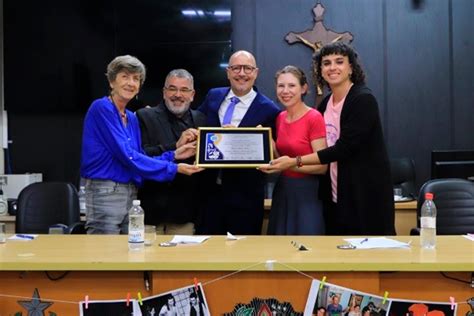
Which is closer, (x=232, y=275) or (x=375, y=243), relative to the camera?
(x=232, y=275)

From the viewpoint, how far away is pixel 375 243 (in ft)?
6.91

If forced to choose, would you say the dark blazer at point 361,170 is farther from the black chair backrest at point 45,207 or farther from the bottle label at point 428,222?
the black chair backrest at point 45,207

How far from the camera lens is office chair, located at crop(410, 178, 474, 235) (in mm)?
3227

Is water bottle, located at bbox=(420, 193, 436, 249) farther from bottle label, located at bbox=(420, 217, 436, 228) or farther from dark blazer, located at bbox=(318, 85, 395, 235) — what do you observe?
dark blazer, located at bbox=(318, 85, 395, 235)

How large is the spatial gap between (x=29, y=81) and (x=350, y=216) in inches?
184

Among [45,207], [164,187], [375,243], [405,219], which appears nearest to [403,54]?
[405,219]

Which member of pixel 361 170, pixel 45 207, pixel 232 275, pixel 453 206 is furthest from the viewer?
pixel 45 207

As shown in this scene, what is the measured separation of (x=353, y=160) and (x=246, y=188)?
0.68 metres

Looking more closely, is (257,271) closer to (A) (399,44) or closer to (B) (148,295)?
(B) (148,295)

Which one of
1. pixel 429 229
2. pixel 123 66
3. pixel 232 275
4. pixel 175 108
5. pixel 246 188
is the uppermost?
pixel 123 66

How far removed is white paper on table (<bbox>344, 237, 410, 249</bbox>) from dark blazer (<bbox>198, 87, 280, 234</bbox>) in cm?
84

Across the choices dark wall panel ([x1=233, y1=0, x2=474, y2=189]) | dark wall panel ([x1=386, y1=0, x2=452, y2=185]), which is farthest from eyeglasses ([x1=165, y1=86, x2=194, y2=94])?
dark wall panel ([x1=386, y1=0, x2=452, y2=185])

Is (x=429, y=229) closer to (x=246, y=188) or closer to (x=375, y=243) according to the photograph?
(x=375, y=243)

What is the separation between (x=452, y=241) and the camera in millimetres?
2221
